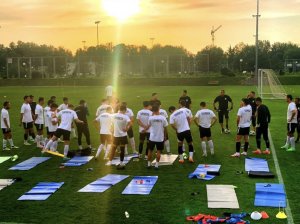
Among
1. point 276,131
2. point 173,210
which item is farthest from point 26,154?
point 276,131

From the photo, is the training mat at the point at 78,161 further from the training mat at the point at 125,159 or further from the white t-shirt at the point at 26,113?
the white t-shirt at the point at 26,113

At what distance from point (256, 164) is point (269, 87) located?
125 feet

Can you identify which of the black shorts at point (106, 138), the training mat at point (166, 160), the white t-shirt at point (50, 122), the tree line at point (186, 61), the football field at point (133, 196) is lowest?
the football field at point (133, 196)

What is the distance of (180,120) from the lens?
637 inches

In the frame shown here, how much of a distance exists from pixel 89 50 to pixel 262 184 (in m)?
129

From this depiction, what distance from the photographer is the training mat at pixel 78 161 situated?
638 inches

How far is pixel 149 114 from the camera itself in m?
16.9

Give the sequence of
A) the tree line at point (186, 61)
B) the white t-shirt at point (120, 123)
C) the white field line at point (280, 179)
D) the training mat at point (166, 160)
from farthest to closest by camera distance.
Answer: the tree line at point (186, 61) < the training mat at point (166, 160) < the white t-shirt at point (120, 123) < the white field line at point (280, 179)

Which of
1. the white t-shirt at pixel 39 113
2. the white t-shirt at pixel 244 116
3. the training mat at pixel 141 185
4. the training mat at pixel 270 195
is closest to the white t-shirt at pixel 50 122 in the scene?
the white t-shirt at pixel 39 113

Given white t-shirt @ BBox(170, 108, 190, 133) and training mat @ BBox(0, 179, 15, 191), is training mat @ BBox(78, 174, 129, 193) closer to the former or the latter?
training mat @ BBox(0, 179, 15, 191)

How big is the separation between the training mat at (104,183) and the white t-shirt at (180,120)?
3162 millimetres

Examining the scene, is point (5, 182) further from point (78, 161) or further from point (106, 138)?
point (106, 138)

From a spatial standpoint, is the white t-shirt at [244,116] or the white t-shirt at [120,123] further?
the white t-shirt at [244,116]

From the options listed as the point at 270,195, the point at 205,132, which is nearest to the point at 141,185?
the point at 270,195
